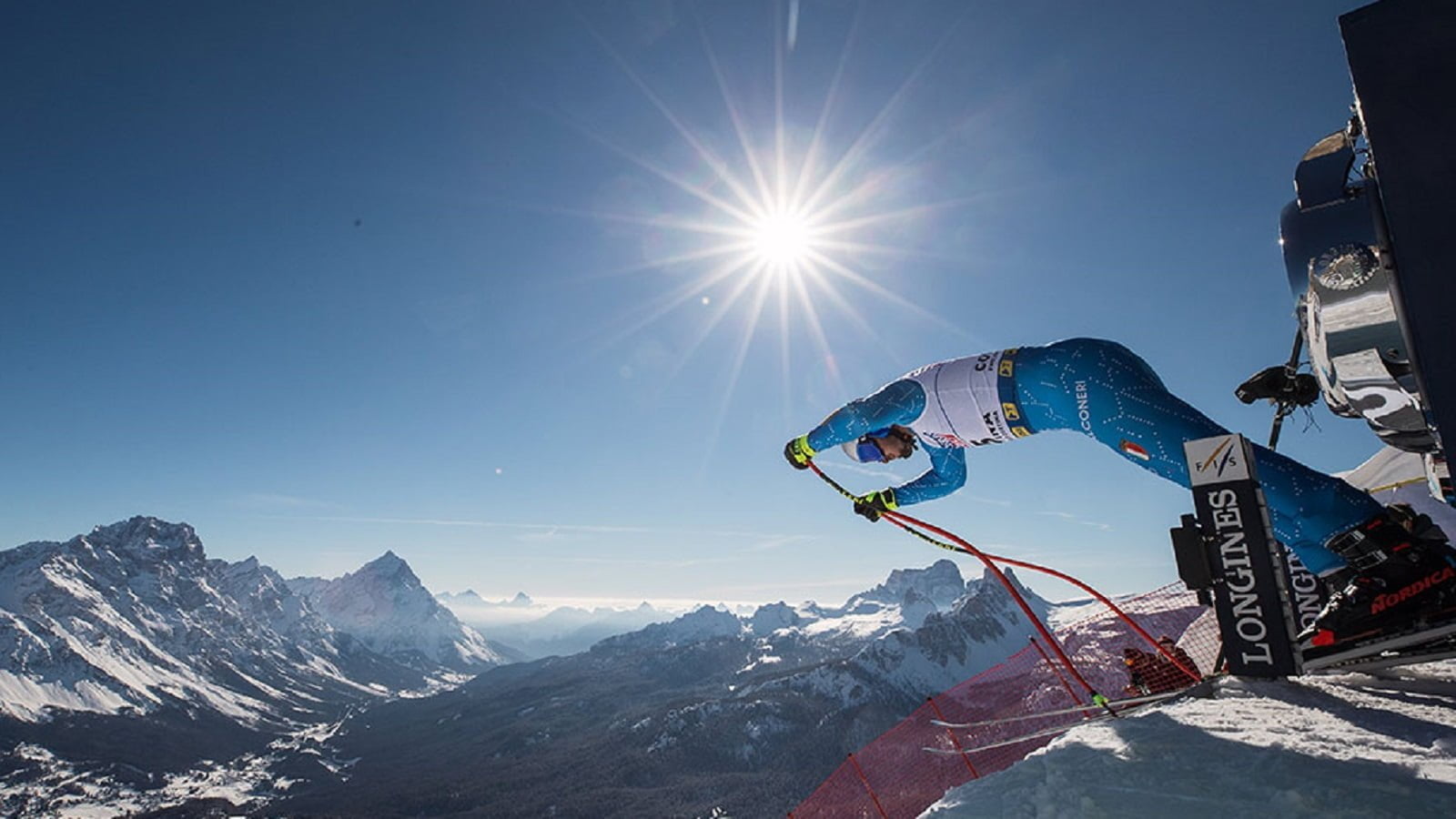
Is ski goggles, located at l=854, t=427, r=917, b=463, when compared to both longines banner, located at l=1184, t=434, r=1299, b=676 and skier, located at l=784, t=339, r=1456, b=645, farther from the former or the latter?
longines banner, located at l=1184, t=434, r=1299, b=676

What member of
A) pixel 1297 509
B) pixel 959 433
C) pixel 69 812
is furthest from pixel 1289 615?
pixel 69 812

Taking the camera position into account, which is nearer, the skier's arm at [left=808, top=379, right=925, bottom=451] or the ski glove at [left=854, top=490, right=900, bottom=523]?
the skier's arm at [left=808, top=379, right=925, bottom=451]

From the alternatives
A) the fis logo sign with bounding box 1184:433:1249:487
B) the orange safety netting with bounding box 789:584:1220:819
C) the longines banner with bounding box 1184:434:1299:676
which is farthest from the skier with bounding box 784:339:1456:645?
the orange safety netting with bounding box 789:584:1220:819

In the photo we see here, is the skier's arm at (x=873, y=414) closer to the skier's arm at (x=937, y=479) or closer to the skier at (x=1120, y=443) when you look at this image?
the skier at (x=1120, y=443)

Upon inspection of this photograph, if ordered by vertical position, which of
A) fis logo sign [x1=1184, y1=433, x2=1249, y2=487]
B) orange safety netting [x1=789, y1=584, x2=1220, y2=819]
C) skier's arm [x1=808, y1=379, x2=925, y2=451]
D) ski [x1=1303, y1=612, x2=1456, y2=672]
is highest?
skier's arm [x1=808, y1=379, x2=925, y2=451]

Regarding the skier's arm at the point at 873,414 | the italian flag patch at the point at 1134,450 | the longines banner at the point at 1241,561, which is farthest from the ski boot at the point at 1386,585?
the skier's arm at the point at 873,414

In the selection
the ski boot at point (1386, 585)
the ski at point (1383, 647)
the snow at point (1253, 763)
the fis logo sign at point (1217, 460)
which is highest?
the fis logo sign at point (1217, 460)
